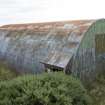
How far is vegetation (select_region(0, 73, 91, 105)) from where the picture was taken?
872cm

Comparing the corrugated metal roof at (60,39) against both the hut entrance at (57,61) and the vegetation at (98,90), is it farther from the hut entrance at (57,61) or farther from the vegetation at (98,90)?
the vegetation at (98,90)

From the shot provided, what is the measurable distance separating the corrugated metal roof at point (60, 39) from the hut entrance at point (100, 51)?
1.21m

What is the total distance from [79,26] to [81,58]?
229 centimetres

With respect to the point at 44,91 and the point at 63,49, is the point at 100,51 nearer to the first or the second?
the point at 63,49

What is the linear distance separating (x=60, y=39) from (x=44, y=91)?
5274 mm

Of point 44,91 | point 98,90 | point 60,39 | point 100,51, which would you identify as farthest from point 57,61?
point 44,91

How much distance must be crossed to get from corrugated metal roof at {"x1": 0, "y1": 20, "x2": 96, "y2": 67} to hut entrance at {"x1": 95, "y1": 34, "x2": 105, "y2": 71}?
47.7 inches

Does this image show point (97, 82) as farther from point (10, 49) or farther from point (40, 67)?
point (10, 49)

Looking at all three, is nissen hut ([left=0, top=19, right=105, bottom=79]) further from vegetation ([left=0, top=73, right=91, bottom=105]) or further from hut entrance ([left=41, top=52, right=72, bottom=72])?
vegetation ([left=0, top=73, right=91, bottom=105])

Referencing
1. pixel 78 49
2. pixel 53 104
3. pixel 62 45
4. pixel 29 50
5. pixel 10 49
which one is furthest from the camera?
pixel 10 49

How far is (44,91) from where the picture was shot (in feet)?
29.1

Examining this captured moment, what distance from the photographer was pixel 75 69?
476 inches

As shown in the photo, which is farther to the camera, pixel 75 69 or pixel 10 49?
pixel 10 49

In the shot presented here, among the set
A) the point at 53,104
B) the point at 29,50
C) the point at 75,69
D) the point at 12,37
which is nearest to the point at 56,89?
the point at 53,104
